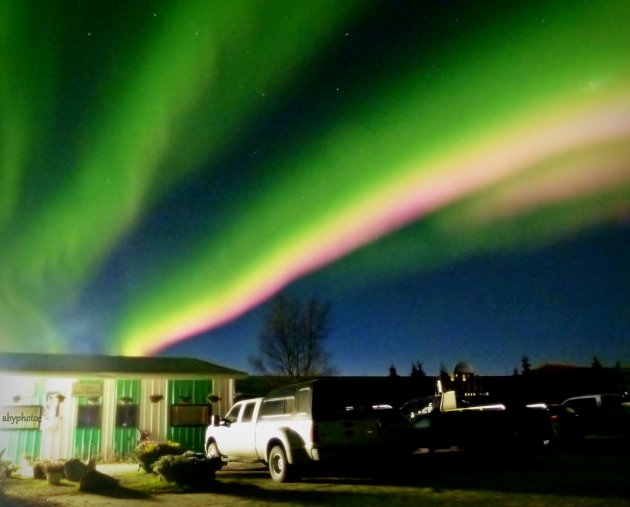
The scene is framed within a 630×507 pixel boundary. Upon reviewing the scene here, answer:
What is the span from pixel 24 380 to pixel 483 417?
13478mm

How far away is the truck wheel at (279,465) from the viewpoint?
38.2 feet

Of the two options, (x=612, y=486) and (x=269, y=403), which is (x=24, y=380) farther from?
(x=612, y=486)

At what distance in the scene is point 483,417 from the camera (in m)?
15.7

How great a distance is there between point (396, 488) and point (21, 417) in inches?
485

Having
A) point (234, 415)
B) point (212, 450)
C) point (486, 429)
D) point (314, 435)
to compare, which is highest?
point (234, 415)

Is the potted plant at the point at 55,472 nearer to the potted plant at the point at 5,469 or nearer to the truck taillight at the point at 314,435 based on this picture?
the potted plant at the point at 5,469

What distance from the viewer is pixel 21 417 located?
1748cm

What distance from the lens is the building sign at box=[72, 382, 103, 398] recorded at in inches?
708

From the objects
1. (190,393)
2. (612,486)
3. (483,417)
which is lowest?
(612,486)

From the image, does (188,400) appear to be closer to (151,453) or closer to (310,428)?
(151,453)

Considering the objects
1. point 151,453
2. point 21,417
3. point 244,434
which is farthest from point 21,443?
point 244,434

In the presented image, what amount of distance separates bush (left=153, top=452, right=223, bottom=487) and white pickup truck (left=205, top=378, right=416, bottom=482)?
4.05ft

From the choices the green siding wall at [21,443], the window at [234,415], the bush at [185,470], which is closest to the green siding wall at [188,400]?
the green siding wall at [21,443]

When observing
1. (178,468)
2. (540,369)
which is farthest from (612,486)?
(540,369)
